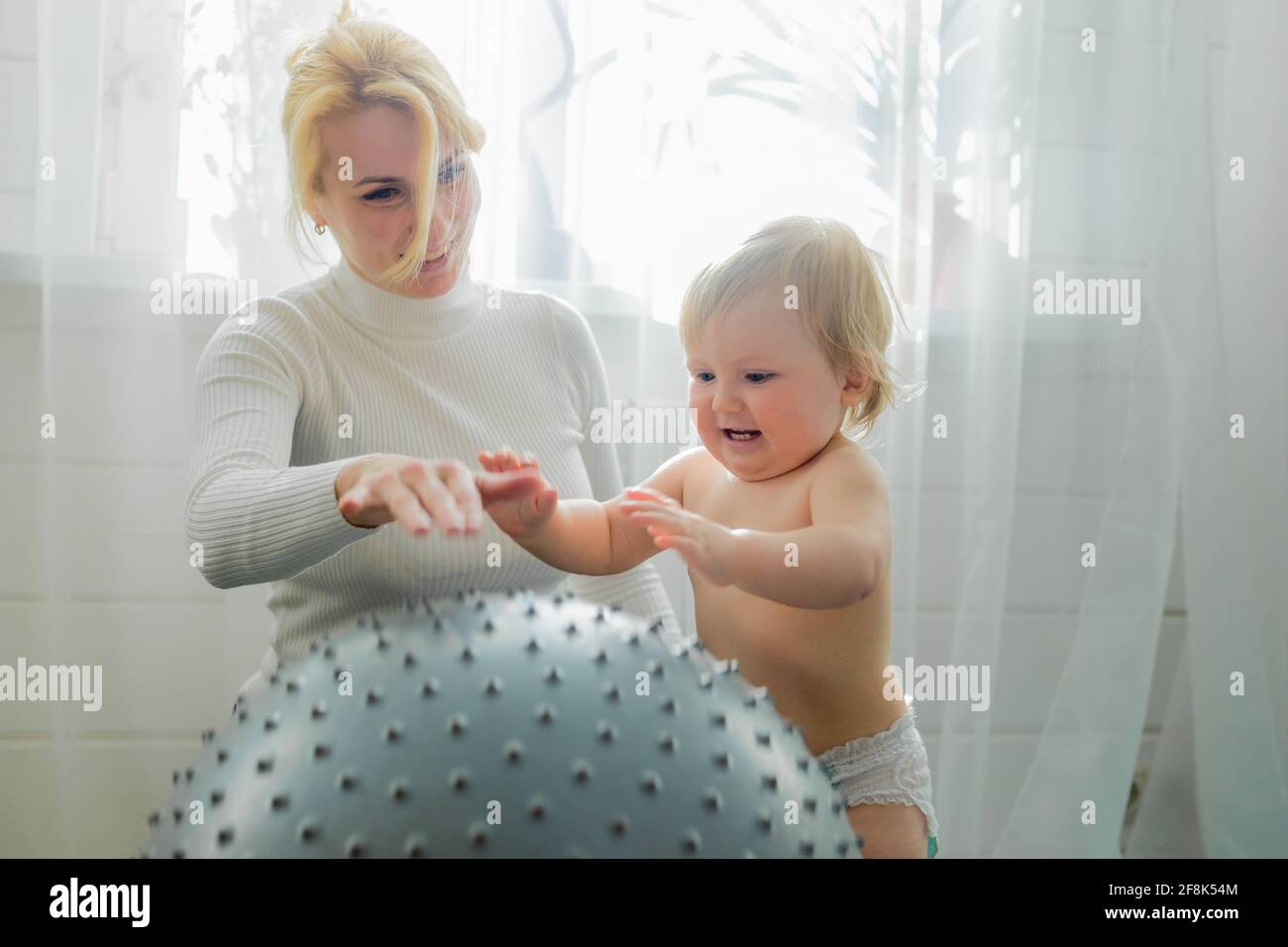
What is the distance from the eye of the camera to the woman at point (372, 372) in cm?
80

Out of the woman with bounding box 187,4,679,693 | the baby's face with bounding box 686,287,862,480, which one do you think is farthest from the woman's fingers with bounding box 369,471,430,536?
the baby's face with bounding box 686,287,862,480

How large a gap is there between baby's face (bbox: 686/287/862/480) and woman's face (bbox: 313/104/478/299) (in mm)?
271

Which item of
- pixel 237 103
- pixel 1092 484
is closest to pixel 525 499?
pixel 237 103

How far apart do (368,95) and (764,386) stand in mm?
418

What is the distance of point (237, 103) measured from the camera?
1.35 meters

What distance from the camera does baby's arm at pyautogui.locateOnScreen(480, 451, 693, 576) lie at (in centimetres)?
71

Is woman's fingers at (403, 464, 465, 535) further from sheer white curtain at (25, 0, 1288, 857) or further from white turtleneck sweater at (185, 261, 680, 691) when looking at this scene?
sheer white curtain at (25, 0, 1288, 857)

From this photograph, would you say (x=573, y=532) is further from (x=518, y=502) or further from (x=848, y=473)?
(x=848, y=473)

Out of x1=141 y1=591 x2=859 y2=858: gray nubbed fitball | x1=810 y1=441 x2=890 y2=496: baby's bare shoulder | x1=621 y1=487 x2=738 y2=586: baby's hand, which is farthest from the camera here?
x1=810 y1=441 x2=890 y2=496: baby's bare shoulder

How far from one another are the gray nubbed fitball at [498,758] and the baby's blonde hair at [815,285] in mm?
345

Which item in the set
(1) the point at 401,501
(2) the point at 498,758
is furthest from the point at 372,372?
(2) the point at 498,758
